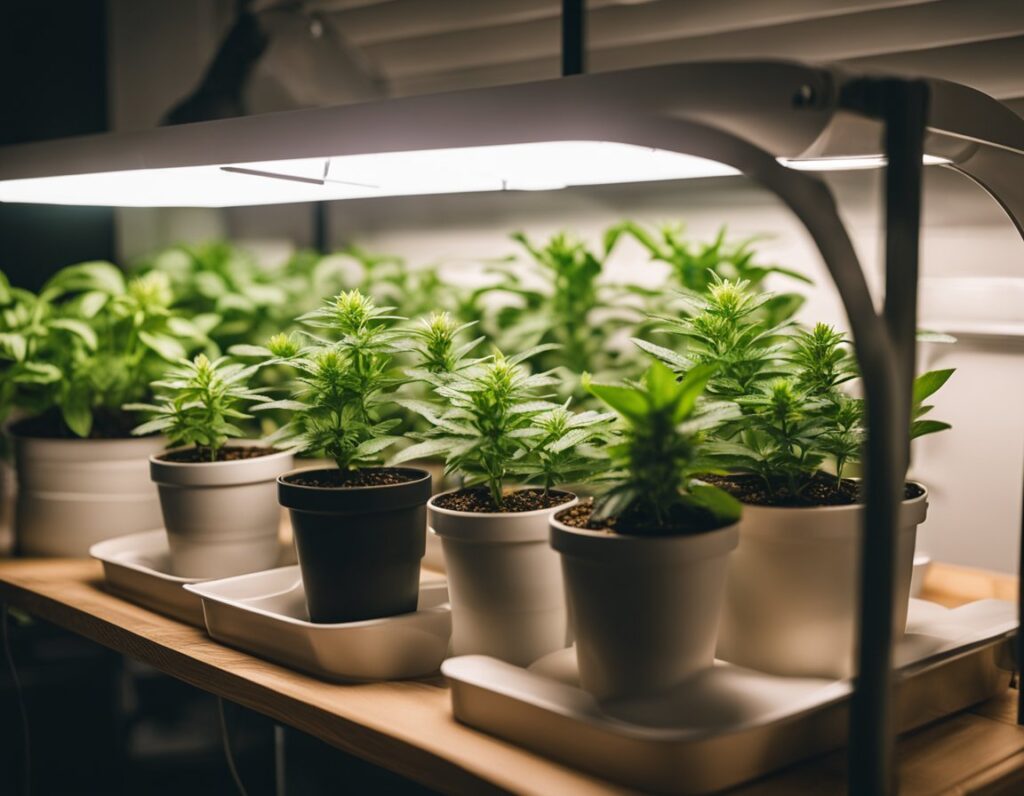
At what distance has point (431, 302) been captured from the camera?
71.9 inches

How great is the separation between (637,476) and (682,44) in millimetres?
1228

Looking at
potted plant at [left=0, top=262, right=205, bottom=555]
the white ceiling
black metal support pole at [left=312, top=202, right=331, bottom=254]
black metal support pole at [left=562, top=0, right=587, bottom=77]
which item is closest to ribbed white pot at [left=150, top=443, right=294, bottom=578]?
potted plant at [left=0, top=262, right=205, bottom=555]

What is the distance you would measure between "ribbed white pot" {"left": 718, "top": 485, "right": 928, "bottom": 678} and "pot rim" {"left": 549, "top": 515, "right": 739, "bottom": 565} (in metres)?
0.07

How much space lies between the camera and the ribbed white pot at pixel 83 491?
1.38m

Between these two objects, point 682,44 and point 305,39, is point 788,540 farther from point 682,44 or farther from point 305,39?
point 305,39

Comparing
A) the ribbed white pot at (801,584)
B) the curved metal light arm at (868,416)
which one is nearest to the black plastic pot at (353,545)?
the ribbed white pot at (801,584)

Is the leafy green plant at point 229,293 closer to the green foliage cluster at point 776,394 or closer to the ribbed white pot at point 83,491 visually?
the ribbed white pot at point 83,491

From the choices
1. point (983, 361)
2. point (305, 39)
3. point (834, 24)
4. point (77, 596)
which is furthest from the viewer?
point (305, 39)

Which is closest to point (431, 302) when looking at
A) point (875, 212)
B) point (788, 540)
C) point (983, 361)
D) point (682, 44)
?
point (682, 44)

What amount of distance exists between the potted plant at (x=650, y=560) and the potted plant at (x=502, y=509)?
3.9 inches

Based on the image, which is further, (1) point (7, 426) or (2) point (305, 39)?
(2) point (305, 39)

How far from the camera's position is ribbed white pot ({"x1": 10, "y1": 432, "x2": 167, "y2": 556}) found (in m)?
1.38

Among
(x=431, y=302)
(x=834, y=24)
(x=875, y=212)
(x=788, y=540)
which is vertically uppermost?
(x=834, y=24)

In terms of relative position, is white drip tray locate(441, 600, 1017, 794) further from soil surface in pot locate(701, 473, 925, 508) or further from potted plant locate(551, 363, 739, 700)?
soil surface in pot locate(701, 473, 925, 508)
